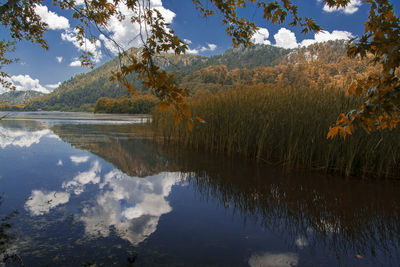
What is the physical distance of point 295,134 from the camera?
538cm

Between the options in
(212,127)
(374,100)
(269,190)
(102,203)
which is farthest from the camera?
(212,127)

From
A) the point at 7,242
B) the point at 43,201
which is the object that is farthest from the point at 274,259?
the point at 43,201

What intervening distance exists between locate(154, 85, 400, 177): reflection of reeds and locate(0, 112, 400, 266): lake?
0.52m

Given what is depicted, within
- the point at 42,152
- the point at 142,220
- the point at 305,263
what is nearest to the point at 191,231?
the point at 142,220

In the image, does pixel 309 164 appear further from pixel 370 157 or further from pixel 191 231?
pixel 191 231

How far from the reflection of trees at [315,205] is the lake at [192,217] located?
0.04 feet

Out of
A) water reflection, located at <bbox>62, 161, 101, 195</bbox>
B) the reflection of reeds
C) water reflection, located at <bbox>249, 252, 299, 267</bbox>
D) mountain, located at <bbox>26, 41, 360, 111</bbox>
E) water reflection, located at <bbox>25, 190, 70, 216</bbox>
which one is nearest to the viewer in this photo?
water reflection, located at <bbox>249, 252, 299, 267</bbox>

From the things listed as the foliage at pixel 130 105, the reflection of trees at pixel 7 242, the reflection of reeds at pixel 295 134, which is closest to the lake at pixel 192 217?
the reflection of trees at pixel 7 242

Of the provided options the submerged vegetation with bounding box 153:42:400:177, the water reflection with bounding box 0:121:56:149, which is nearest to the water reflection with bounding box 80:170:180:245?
the submerged vegetation with bounding box 153:42:400:177

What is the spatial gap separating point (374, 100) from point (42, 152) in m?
7.55

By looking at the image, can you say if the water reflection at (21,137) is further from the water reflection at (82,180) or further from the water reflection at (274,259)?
the water reflection at (274,259)

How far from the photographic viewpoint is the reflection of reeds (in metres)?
4.68

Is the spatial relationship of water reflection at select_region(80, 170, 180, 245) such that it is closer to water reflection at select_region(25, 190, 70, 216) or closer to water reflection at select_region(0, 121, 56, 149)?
water reflection at select_region(25, 190, 70, 216)

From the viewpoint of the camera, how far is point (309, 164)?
16.8ft
